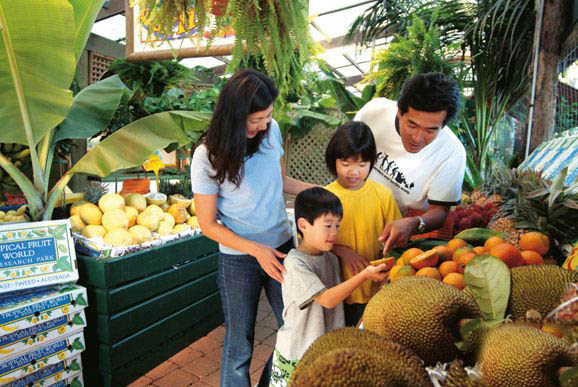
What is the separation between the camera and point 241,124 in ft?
4.93

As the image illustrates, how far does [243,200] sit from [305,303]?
1.76ft

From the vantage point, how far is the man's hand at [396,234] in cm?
151

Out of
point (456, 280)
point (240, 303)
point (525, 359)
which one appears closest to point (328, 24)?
point (240, 303)

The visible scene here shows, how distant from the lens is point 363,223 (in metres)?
1.67

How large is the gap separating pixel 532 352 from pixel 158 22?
1.60 meters

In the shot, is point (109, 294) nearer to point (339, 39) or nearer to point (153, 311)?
point (153, 311)

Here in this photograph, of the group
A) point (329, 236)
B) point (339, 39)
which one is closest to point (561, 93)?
point (339, 39)

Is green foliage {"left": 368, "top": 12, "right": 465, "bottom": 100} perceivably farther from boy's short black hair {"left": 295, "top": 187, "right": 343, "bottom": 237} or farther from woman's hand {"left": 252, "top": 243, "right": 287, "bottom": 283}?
woman's hand {"left": 252, "top": 243, "right": 287, "bottom": 283}

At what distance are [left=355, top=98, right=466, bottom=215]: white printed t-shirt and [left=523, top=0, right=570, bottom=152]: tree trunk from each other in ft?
8.85

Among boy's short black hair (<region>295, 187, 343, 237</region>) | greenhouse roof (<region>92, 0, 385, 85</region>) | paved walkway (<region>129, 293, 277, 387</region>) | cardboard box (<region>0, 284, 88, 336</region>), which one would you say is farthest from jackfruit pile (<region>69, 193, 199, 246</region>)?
greenhouse roof (<region>92, 0, 385, 85</region>)

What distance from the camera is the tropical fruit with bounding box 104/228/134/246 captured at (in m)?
2.54

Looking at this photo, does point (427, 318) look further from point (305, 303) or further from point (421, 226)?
point (421, 226)

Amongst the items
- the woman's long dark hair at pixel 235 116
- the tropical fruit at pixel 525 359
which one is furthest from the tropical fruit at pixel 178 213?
the tropical fruit at pixel 525 359

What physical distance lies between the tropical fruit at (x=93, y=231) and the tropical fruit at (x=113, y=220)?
0.15 feet
